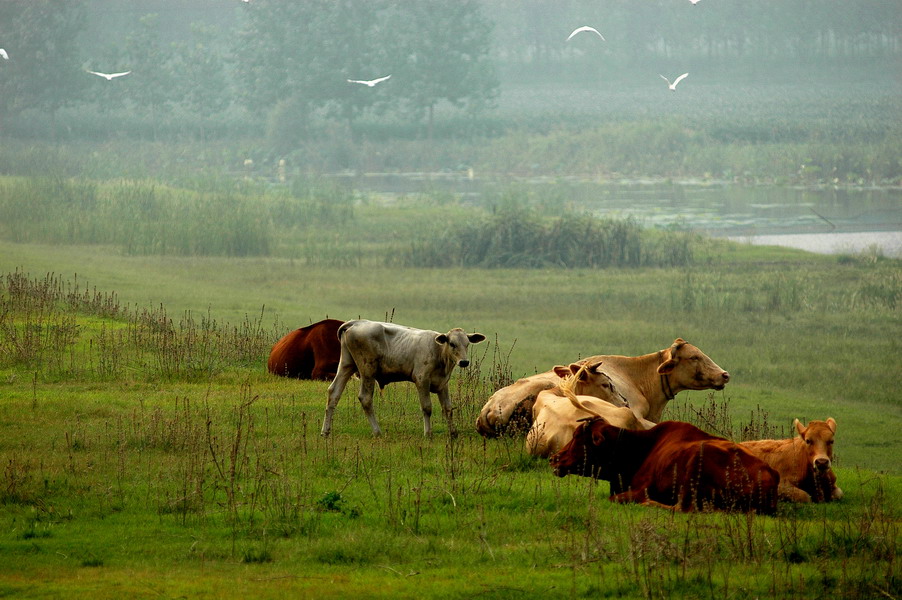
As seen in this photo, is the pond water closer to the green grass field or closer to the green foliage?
the green foliage

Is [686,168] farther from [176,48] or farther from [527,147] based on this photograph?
[176,48]

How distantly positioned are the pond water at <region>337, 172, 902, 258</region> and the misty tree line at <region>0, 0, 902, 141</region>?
13.8m

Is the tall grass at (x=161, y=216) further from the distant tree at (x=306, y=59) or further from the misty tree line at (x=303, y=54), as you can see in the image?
the distant tree at (x=306, y=59)

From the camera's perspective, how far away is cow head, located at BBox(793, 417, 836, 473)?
10.0 m

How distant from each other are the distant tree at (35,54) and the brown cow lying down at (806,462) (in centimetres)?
8159

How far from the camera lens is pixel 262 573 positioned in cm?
831

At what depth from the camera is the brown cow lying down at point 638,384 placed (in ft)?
43.0

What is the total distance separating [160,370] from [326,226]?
32932 mm

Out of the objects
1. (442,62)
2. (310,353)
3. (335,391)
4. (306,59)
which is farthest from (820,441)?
(306,59)

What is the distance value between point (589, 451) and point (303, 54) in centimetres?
8304

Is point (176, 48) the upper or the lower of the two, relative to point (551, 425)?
upper

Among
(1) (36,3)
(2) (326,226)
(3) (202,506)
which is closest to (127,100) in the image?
(1) (36,3)

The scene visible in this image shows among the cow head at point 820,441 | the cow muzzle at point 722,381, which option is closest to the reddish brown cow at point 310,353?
the cow muzzle at point 722,381

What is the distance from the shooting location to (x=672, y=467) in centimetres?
1000
